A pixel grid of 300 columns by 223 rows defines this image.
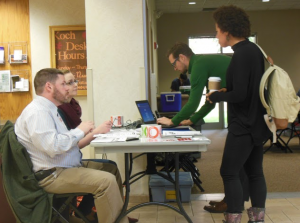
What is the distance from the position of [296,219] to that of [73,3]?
342 centimetres

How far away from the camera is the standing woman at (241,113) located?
89.1 inches

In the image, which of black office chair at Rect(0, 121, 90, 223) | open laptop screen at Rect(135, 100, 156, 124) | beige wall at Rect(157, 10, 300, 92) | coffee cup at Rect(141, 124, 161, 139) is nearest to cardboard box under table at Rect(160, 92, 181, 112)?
open laptop screen at Rect(135, 100, 156, 124)

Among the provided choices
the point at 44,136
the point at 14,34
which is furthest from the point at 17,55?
the point at 44,136

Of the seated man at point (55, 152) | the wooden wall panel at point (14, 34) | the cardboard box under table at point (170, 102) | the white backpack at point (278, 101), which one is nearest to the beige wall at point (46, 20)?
the wooden wall panel at point (14, 34)

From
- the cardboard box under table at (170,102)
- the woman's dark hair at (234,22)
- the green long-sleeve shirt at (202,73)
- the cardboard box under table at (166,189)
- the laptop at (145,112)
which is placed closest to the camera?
the woman's dark hair at (234,22)

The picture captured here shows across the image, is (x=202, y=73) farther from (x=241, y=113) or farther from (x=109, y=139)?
(x=109, y=139)

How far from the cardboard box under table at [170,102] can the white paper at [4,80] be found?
2.00 m

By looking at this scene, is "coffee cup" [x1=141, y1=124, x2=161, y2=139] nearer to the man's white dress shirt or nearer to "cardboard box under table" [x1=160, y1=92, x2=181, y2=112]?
the man's white dress shirt

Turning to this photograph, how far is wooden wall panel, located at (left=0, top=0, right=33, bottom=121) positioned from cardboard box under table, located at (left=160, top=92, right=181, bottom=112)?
1749 millimetres

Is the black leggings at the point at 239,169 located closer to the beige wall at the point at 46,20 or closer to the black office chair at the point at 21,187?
the black office chair at the point at 21,187

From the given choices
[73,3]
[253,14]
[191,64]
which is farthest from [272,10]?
[191,64]

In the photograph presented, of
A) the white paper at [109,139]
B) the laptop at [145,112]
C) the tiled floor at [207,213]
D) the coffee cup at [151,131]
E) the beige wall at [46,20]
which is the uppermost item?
the beige wall at [46,20]

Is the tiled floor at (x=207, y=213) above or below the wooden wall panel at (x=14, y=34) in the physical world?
below

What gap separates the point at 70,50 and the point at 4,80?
0.91 m
